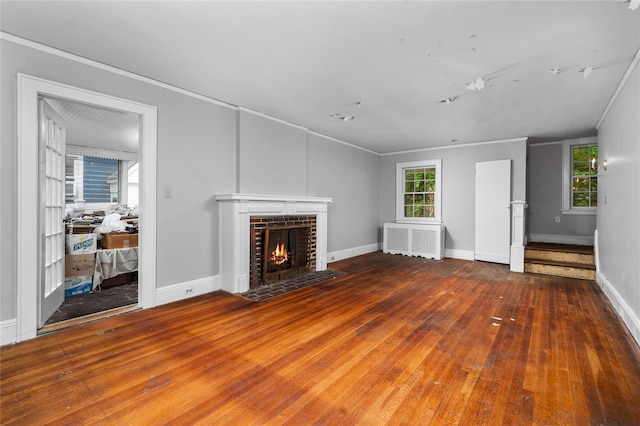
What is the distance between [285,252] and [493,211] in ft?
13.9

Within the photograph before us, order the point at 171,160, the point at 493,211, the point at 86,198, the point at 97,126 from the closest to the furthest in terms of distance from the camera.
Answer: the point at 171,160 < the point at 97,126 < the point at 493,211 < the point at 86,198

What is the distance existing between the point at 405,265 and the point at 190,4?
5006 millimetres

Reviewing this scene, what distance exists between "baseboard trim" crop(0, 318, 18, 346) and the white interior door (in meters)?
6.82

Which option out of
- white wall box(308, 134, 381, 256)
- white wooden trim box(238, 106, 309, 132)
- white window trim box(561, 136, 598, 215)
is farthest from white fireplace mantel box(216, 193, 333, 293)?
white window trim box(561, 136, 598, 215)

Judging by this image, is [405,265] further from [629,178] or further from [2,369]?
[2,369]

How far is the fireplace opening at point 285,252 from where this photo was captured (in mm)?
4160

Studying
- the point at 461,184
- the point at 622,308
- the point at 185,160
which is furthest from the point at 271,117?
the point at 622,308

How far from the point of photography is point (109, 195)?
274 inches

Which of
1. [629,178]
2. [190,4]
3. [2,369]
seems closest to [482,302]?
[629,178]

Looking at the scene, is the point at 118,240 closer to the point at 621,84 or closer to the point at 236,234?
the point at 236,234

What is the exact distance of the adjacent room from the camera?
72.6 inches

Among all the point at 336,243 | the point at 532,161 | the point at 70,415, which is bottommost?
the point at 70,415

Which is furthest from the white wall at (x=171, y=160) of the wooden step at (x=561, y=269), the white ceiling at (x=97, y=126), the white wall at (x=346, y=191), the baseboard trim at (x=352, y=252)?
the wooden step at (x=561, y=269)

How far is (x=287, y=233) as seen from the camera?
4520 millimetres
